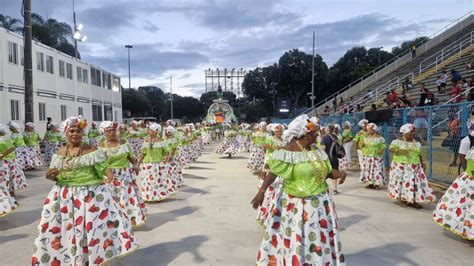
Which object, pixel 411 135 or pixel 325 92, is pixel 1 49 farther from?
pixel 325 92

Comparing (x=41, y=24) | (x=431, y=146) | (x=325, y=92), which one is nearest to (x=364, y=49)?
(x=325, y=92)

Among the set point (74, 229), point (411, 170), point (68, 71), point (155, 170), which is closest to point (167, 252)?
point (74, 229)

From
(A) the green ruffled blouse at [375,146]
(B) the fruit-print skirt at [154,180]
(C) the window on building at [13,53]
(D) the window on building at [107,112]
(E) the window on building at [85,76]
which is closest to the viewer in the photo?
(B) the fruit-print skirt at [154,180]

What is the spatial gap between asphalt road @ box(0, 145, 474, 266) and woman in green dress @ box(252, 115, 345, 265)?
1.24m

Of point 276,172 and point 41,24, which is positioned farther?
point 41,24

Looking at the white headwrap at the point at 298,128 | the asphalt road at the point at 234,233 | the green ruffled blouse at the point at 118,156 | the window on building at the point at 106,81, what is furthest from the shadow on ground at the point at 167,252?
the window on building at the point at 106,81

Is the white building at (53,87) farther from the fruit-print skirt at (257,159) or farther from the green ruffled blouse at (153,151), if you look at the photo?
the green ruffled blouse at (153,151)

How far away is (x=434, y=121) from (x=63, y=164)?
9.20 meters

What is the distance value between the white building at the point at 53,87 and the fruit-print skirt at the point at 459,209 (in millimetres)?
19972

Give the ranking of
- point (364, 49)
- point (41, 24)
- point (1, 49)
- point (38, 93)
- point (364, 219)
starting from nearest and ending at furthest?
point (364, 219) → point (1, 49) → point (38, 93) → point (41, 24) → point (364, 49)

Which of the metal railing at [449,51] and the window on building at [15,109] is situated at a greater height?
the metal railing at [449,51]

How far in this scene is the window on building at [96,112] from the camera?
33.1 metres

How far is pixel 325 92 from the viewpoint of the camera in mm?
52656

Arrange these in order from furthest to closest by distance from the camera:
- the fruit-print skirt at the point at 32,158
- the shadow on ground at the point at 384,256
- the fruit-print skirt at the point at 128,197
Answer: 1. the fruit-print skirt at the point at 32,158
2. the fruit-print skirt at the point at 128,197
3. the shadow on ground at the point at 384,256
